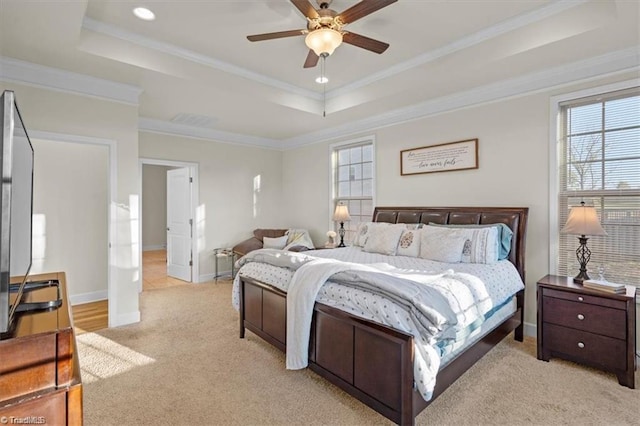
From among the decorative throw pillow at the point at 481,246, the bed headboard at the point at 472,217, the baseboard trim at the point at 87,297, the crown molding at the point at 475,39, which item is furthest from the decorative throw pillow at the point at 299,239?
the decorative throw pillow at the point at 481,246

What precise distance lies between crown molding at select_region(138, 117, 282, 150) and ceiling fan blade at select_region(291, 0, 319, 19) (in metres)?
3.69

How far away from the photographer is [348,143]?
17.1 feet

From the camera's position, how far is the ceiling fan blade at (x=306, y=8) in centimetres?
204

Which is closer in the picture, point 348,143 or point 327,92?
point 327,92

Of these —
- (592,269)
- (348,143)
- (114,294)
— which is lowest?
(114,294)

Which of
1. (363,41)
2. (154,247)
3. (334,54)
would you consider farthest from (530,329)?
(154,247)

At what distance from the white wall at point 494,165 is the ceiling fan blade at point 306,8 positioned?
8.00 feet

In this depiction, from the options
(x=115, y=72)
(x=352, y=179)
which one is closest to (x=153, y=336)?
(x=115, y=72)

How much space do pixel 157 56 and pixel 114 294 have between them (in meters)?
2.53

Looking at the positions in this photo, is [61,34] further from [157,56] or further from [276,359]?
[276,359]

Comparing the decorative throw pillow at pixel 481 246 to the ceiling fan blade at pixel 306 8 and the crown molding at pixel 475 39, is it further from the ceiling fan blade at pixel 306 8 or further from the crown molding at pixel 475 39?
the ceiling fan blade at pixel 306 8

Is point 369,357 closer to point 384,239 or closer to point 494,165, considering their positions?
point 384,239

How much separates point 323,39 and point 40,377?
2.33 meters

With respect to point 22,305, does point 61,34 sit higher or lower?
higher
